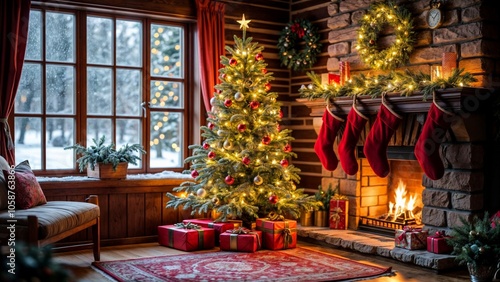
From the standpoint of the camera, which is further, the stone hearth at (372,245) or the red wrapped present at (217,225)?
the red wrapped present at (217,225)

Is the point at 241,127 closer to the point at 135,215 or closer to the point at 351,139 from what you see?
the point at 351,139

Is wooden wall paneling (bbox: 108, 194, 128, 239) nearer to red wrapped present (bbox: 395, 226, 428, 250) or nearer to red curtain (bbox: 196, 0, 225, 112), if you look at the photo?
red curtain (bbox: 196, 0, 225, 112)

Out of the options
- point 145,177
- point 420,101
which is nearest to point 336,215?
point 420,101

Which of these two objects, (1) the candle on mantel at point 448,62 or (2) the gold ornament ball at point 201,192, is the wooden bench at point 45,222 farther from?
(1) the candle on mantel at point 448,62

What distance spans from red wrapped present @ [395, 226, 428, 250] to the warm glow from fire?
638 millimetres

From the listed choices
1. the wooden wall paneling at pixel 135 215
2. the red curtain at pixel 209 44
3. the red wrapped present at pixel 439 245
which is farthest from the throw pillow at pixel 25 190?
the red wrapped present at pixel 439 245

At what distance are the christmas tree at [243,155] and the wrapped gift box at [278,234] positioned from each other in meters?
0.16

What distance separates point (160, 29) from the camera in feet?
21.1

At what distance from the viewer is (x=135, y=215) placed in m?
5.91

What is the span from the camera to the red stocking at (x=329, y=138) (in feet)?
18.8

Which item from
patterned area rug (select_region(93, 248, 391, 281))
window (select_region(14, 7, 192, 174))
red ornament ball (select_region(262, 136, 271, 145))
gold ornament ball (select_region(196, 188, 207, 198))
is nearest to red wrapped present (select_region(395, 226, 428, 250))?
patterned area rug (select_region(93, 248, 391, 281))

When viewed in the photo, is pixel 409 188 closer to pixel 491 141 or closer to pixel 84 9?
pixel 491 141

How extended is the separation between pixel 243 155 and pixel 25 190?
1959 millimetres

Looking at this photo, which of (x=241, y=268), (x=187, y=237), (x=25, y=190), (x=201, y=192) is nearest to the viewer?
(x=25, y=190)
